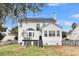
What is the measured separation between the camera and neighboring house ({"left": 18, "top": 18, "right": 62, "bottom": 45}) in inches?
660

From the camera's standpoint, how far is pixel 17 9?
16750mm

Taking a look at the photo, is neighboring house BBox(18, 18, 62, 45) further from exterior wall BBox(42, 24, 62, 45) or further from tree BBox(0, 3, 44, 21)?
tree BBox(0, 3, 44, 21)

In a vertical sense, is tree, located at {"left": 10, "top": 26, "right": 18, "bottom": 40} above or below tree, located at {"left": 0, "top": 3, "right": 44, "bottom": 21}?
below

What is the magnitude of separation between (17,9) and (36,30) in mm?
422

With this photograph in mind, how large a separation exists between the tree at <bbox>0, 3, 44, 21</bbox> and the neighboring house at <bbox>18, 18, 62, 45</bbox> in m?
0.11

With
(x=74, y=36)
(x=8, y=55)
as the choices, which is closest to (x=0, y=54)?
(x=8, y=55)

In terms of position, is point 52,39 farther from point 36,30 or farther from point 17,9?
point 17,9

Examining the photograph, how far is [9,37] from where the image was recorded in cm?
1675

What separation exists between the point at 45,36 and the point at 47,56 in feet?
1.10

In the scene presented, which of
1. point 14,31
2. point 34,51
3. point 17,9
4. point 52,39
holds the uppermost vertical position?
point 17,9

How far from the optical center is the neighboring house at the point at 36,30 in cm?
1677

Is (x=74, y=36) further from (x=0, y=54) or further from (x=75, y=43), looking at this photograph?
(x=0, y=54)

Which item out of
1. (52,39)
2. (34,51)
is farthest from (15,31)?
(52,39)

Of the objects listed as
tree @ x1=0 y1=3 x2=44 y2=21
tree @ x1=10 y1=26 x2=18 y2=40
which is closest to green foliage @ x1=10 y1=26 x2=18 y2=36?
tree @ x1=10 y1=26 x2=18 y2=40
